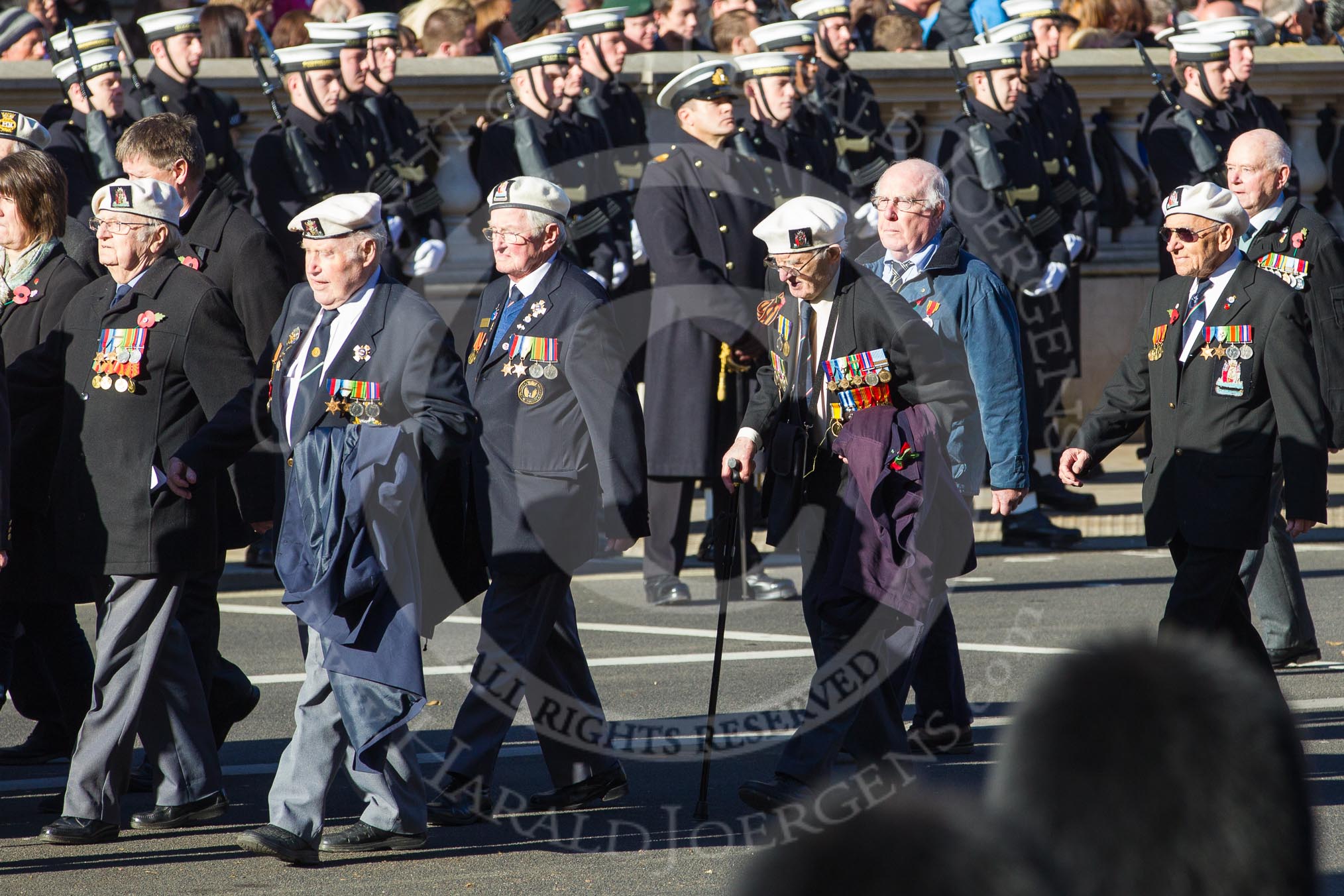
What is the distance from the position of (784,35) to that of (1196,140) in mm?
2557

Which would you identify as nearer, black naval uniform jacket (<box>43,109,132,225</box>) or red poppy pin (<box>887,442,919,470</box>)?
red poppy pin (<box>887,442,919,470</box>)

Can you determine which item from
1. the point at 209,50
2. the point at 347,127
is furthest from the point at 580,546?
the point at 209,50

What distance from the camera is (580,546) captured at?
19.4 feet

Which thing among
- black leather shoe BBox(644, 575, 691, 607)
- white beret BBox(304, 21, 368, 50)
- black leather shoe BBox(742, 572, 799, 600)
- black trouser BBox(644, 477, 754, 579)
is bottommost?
black leather shoe BBox(742, 572, 799, 600)

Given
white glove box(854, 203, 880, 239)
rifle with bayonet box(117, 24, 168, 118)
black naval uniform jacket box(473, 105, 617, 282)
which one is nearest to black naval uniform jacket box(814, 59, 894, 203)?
white glove box(854, 203, 880, 239)

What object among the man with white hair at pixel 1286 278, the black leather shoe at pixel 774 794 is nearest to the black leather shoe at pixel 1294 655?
the man with white hair at pixel 1286 278

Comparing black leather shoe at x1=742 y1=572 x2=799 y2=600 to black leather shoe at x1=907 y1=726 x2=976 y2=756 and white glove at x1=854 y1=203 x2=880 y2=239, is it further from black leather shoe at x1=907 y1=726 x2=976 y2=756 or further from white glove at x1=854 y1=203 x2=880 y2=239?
black leather shoe at x1=907 y1=726 x2=976 y2=756

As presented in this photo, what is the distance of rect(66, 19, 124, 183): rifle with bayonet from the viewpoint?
32.5 ft

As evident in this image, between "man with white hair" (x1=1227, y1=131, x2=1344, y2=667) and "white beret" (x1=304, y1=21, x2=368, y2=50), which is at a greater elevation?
"white beret" (x1=304, y1=21, x2=368, y2=50)

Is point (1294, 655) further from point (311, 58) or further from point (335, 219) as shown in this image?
point (311, 58)

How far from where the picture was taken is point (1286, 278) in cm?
787

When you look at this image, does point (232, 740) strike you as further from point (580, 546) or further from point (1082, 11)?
point (1082, 11)

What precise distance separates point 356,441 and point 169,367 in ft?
2.32

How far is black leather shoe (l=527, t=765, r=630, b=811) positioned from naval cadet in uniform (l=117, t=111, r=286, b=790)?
1012 millimetres
